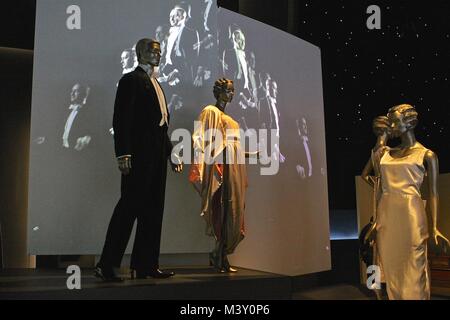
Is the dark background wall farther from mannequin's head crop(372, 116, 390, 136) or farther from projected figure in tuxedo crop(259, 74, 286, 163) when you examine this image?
mannequin's head crop(372, 116, 390, 136)

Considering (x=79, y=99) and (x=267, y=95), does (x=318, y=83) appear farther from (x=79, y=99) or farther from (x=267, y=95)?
(x=79, y=99)

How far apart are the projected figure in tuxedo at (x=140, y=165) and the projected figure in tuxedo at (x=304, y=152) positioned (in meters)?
2.59

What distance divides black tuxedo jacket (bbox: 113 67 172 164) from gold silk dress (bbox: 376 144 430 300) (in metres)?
1.62

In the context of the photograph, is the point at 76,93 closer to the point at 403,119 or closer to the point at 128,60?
the point at 128,60

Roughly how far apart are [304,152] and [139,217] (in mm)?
2956

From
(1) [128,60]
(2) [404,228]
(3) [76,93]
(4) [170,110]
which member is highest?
(1) [128,60]

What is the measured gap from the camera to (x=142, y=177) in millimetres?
3457

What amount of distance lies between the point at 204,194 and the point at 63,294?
1.49 metres

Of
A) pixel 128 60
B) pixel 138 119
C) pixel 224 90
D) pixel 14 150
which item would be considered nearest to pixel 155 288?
pixel 138 119

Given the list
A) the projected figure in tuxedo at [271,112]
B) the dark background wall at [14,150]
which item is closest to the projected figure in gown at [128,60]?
the projected figure in tuxedo at [271,112]

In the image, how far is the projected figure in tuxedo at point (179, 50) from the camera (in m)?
5.04

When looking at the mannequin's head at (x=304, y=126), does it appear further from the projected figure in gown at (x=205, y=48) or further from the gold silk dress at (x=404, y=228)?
the gold silk dress at (x=404, y=228)

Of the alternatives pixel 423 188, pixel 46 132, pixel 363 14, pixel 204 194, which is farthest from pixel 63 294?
pixel 363 14

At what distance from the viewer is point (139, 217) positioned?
11.6 feet
